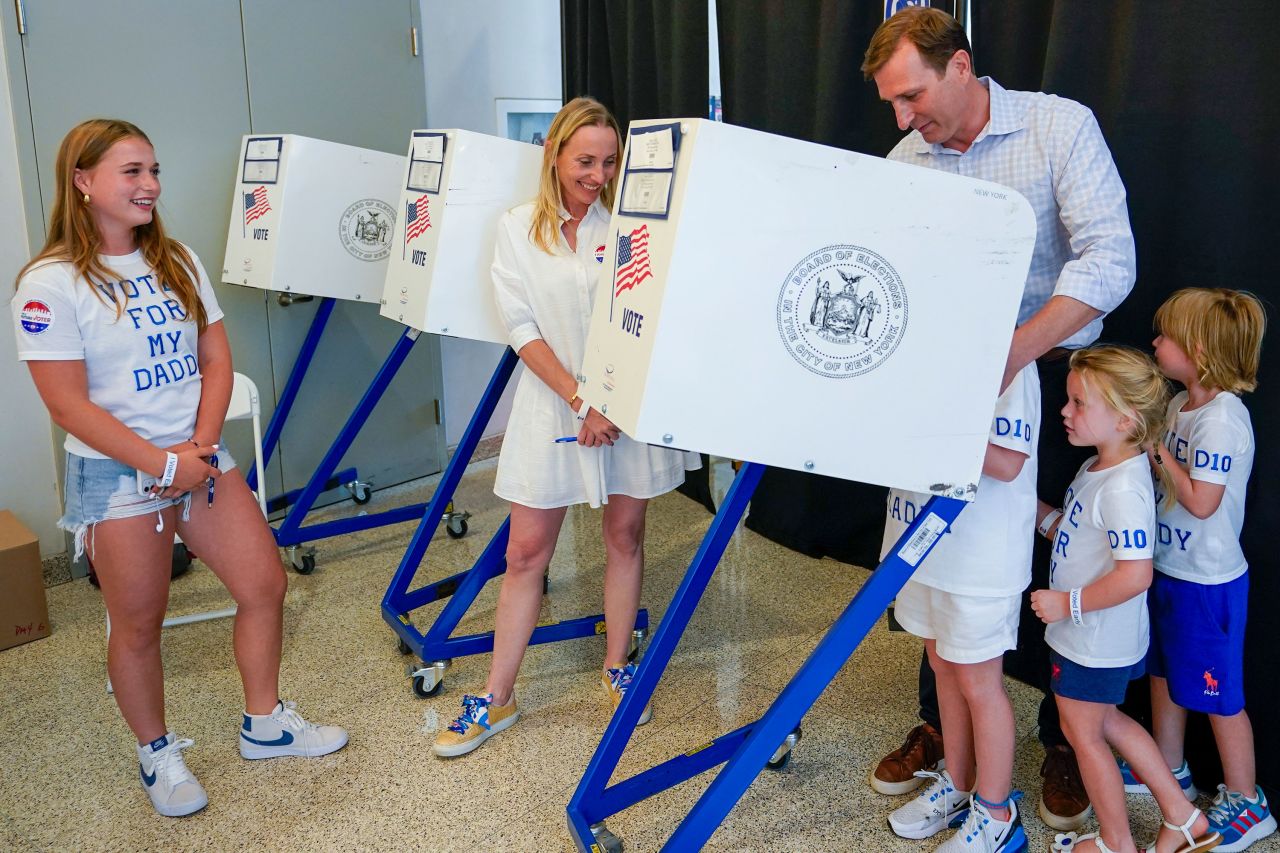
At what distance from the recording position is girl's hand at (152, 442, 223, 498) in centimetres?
210

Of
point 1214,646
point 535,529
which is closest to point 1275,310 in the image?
point 1214,646

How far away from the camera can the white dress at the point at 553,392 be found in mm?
2332

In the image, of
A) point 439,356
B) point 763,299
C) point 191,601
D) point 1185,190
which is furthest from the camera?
point 439,356

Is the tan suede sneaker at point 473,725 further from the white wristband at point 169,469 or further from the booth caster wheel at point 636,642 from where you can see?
the white wristband at point 169,469

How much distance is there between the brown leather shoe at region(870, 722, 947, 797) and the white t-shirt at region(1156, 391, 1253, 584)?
642mm

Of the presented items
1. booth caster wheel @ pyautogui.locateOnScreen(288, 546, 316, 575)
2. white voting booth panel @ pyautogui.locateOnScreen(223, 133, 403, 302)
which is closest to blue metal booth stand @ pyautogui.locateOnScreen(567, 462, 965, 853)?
booth caster wheel @ pyautogui.locateOnScreen(288, 546, 316, 575)

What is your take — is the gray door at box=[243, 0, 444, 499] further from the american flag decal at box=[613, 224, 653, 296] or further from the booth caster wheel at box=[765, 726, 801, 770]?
the american flag decal at box=[613, 224, 653, 296]

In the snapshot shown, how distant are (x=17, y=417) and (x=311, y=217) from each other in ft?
3.61

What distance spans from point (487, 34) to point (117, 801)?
3.30m

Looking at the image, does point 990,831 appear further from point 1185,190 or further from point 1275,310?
point 1185,190

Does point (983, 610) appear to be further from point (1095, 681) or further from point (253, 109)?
point (253, 109)

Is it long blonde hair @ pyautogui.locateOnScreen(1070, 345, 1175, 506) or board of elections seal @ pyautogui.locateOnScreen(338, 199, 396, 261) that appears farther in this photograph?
board of elections seal @ pyautogui.locateOnScreen(338, 199, 396, 261)

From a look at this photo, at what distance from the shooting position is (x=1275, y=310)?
2.02m

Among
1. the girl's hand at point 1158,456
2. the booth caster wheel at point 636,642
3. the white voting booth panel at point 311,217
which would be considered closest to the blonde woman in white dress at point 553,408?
the booth caster wheel at point 636,642
